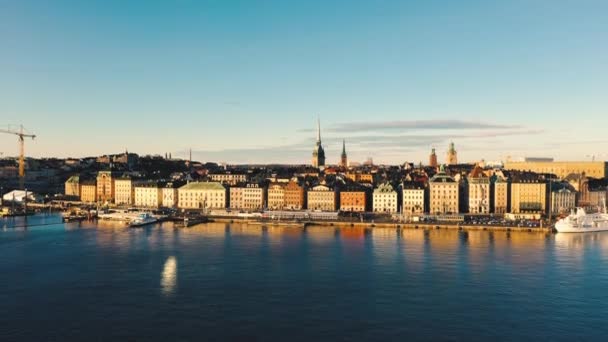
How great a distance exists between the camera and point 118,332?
17.3m

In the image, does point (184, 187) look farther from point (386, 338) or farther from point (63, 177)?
point (386, 338)

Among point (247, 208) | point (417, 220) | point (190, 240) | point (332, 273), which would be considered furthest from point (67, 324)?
point (247, 208)

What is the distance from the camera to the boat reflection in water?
22177 millimetres

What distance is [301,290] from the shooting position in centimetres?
2234

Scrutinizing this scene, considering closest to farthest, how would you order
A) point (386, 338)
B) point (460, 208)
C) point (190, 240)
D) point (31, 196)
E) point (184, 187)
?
point (386, 338), point (190, 240), point (460, 208), point (184, 187), point (31, 196)

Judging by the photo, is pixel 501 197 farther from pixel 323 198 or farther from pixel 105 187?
pixel 105 187

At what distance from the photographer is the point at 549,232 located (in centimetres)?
4206

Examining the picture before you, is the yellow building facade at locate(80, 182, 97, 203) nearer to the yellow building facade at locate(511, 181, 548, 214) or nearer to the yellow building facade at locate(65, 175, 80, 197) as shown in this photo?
the yellow building facade at locate(65, 175, 80, 197)

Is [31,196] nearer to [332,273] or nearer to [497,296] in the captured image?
[332,273]

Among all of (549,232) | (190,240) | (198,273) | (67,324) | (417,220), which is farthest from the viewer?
(417,220)

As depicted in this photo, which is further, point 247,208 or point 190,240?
point 247,208

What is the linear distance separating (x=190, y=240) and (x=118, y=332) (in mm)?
19316

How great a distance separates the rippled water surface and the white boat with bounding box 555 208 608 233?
4.91 meters

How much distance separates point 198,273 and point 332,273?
18.3 ft
